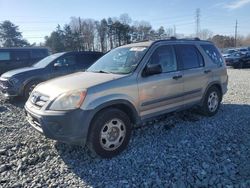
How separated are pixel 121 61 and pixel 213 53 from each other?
9.10 ft

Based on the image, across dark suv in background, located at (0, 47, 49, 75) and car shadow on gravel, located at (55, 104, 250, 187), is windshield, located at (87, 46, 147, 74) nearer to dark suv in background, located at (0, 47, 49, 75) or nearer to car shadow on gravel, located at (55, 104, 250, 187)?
car shadow on gravel, located at (55, 104, 250, 187)

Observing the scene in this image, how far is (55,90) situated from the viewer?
3902 millimetres

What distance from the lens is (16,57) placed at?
490 inches

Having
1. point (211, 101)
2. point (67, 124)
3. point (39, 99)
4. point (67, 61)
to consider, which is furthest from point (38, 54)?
point (67, 124)

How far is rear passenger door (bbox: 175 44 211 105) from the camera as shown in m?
5.21

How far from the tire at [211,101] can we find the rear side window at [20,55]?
32.1 ft

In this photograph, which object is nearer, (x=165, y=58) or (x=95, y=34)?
(x=165, y=58)

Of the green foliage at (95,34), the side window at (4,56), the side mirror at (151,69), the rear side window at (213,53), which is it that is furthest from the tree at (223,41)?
the side mirror at (151,69)

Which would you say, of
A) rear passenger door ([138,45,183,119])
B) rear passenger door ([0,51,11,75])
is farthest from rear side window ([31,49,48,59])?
rear passenger door ([138,45,183,119])

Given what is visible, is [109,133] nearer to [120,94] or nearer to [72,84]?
[120,94]

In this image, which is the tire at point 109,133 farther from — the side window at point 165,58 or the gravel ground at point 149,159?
the side window at point 165,58

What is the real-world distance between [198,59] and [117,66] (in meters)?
2.12

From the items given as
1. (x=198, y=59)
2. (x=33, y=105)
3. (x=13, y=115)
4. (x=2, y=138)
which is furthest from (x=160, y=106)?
(x=13, y=115)

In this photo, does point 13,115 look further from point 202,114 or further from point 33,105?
point 202,114
